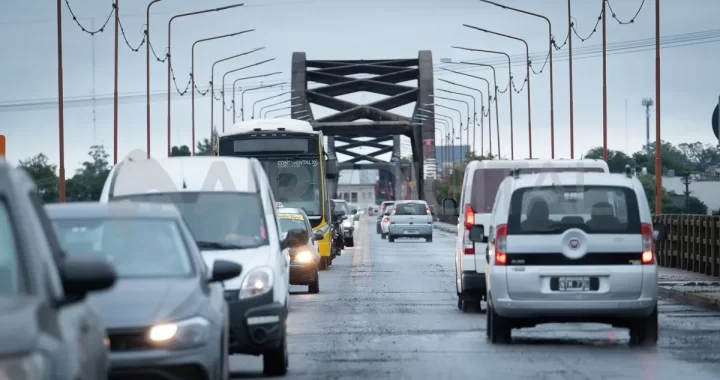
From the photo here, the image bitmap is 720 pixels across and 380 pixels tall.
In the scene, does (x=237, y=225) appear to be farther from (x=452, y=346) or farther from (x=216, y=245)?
(x=452, y=346)

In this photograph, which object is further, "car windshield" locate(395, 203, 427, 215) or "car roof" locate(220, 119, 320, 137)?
"car windshield" locate(395, 203, 427, 215)

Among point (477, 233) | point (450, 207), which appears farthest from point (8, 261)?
point (450, 207)

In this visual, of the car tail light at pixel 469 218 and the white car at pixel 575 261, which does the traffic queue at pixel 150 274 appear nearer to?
the white car at pixel 575 261

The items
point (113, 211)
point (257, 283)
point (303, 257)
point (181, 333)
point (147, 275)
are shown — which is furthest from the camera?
point (303, 257)

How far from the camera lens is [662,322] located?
62.8 feet

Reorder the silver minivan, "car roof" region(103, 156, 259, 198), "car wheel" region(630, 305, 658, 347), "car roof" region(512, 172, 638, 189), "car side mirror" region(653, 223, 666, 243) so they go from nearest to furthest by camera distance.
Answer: "car roof" region(103, 156, 259, 198)
"car roof" region(512, 172, 638, 189)
"car wheel" region(630, 305, 658, 347)
"car side mirror" region(653, 223, 666, 243)
the silver minivan

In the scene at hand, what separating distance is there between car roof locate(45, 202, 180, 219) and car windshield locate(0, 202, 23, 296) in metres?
3.97

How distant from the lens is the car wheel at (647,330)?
51.0ft

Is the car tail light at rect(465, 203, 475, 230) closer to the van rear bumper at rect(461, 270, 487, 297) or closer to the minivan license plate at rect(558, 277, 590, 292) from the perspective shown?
the van rear bumper at rect(461, 270, 487, 297)

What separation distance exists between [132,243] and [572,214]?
254 inches

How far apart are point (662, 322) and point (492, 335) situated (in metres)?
4.12

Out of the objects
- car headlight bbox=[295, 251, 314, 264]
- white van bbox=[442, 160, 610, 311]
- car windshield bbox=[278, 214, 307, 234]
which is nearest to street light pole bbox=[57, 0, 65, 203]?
car windshield bbox=[278, 214, 307, 234]

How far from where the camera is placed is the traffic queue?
19.3 feet

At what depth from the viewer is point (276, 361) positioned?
42.1 ft
